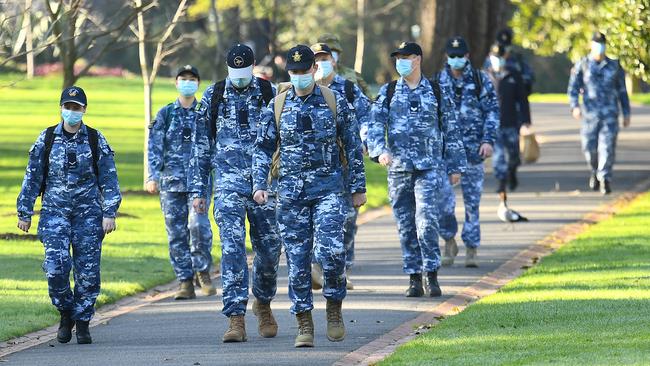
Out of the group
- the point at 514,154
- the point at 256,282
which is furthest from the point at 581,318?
A: the point at 514,154

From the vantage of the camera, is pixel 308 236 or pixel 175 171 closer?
pixel 308 236

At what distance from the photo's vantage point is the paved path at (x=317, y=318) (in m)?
10.8

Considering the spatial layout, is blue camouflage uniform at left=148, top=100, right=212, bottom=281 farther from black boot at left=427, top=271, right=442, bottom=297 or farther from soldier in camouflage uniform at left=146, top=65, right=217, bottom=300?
black boot at left=427, top=271, right=442, bottom=297

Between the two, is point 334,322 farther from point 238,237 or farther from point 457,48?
point 457,48

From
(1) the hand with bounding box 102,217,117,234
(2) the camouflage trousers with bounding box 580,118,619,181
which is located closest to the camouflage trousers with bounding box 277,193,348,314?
(1) the hand with bounding box 102,217,117,234

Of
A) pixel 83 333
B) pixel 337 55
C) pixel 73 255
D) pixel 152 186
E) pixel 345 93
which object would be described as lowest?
pixel 83 333

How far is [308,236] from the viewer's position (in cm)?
1108

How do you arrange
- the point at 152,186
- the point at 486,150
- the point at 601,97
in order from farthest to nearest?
the point at 601,97 < the point at 486,150 < the point at 152,186

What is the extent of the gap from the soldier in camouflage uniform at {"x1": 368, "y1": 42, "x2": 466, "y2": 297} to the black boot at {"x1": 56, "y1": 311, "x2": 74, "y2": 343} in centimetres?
299

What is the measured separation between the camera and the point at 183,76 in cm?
1393

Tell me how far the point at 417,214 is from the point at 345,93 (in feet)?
3.88

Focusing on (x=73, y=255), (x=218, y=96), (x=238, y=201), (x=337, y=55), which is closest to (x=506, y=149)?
(x=337, y=55)

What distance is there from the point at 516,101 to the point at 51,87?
148ft

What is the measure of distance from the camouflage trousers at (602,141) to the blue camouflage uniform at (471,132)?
23.3ft
